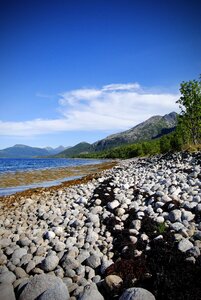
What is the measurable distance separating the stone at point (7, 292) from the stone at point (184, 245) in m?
4.50

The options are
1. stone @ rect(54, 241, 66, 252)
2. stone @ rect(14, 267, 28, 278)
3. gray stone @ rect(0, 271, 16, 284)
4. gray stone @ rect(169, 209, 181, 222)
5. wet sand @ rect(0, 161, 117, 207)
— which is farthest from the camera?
wet sand @ rect(0, 161, 117, 207)

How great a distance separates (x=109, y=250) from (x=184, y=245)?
2.31 meters

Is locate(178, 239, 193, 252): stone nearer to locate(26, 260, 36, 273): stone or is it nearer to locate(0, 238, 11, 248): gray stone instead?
locate(26, 260, 36, 273): stone

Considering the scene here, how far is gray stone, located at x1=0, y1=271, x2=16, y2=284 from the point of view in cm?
645

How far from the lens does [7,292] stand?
5.81 metres

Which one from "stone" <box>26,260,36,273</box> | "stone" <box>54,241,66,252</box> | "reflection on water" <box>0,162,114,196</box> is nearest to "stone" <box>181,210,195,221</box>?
"stone" <box>54,241,66,252</box>

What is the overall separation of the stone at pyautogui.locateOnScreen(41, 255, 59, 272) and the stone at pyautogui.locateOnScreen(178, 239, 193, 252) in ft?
11.6

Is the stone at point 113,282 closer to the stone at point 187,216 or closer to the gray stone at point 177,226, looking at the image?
the gray stone at point 177,226

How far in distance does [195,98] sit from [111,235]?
3910 cm

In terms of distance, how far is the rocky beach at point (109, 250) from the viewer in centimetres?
579

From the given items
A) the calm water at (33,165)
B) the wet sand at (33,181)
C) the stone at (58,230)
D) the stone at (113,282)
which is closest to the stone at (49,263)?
the stone at (113,282)

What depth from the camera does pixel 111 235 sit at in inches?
354

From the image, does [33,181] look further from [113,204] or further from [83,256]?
[83,256]

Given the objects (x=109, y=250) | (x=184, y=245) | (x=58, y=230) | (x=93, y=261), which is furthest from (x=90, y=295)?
(x=58, y=230)
